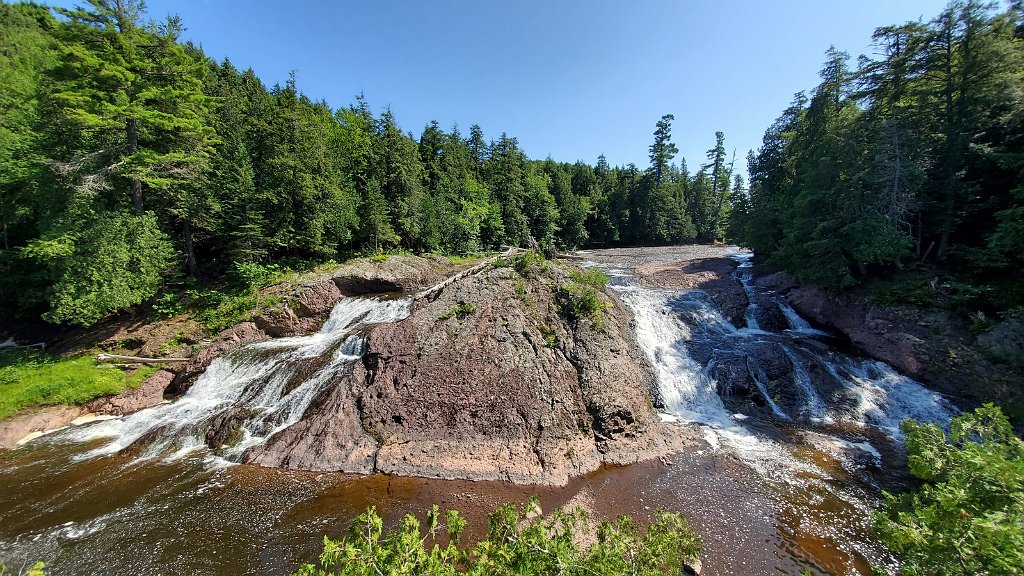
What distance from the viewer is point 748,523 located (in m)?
8.48

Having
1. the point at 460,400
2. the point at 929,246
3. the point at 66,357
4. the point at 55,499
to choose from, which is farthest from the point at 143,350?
the point at 929,246

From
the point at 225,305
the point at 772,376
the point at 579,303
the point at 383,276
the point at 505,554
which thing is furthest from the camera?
the point at 383,276

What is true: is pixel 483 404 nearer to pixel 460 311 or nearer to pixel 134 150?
pixel 460 311

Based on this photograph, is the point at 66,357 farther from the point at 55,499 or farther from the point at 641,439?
the point at 641,439

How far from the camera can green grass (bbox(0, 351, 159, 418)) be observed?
41.7 feet

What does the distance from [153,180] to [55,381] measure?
9424 mm

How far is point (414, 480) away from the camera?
9836mm

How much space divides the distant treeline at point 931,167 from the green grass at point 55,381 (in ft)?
105

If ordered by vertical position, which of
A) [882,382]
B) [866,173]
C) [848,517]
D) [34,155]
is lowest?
[848,517]

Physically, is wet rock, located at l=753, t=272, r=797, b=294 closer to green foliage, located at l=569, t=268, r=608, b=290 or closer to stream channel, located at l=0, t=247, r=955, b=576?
stream channel, located at l=0, t=247, r=955, b=576

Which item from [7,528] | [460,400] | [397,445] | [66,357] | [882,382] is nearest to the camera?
[7,528]

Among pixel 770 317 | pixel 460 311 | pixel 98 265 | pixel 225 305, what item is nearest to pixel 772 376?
pixel 770 317

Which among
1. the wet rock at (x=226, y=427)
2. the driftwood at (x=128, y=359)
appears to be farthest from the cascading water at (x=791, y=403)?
the driftwood at (x=128, y=359)

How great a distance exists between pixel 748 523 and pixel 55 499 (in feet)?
58.7
